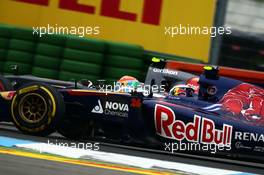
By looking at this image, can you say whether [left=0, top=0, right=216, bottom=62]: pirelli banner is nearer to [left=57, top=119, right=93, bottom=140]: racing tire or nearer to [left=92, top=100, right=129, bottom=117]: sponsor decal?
[left=57, top=119, right=93, bottom=140]: racing tire

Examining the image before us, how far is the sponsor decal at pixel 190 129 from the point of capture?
7168 mm

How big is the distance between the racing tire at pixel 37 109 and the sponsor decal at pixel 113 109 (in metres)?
0.43

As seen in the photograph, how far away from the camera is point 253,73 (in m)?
8.74

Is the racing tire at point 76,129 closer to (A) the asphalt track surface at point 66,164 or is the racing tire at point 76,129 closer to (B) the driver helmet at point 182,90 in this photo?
(A) the asphalt track surface at point 66,164

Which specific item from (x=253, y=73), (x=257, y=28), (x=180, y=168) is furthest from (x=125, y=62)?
(x=180, y=168)

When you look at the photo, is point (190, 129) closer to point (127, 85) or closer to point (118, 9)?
point (127, 85)

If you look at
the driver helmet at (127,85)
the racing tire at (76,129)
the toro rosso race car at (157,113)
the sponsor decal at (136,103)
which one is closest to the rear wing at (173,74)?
the toro rosso race car at (157,113)

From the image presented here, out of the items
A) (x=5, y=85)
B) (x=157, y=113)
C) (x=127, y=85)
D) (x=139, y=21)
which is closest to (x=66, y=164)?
(x=157, y=113)

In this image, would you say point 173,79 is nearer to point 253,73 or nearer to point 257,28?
point 253,73

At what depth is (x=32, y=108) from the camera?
7746 millimetres

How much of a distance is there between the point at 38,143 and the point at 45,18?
7.42m

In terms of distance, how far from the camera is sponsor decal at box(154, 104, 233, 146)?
7168mm

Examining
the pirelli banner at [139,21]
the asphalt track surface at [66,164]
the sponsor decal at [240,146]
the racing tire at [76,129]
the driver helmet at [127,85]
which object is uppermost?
the pirelli banner at [139,21]

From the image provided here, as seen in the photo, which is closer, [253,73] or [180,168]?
[180,168]
